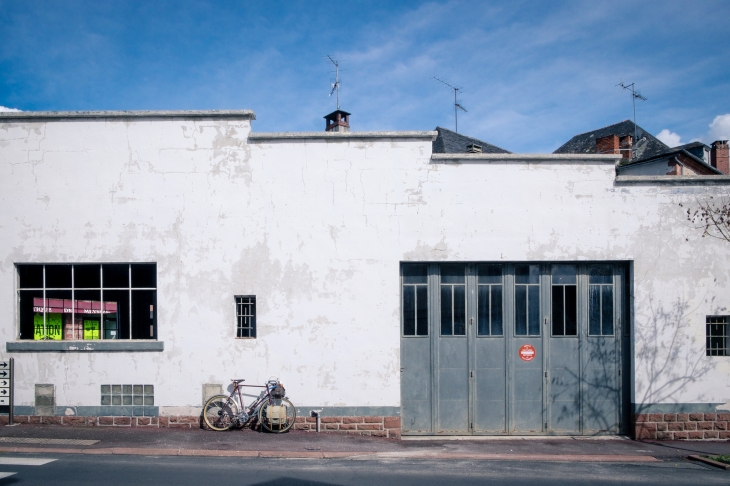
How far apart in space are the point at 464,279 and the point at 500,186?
6.40ft

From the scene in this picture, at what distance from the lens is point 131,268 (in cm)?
1060

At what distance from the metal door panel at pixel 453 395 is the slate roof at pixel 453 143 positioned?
30.4ft

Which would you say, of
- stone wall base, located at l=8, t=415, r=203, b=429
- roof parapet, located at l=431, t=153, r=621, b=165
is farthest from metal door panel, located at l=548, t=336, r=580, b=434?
stone wall base, located at l=8, t=415, r=203, b=429

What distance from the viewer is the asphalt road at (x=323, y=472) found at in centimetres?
757

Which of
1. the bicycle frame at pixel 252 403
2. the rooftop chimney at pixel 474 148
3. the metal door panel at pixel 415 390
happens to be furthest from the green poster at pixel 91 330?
the rooftop chimney at pixel 474 148

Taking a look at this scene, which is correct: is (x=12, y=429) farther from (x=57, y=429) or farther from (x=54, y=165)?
(x=54, y=165)

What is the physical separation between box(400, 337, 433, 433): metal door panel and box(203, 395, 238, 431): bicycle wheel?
3.24 metres

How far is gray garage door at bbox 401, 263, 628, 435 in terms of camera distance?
34.9 ft

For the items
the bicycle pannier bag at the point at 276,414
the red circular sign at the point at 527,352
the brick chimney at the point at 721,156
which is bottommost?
the bicycle pannier bag at the point at 276,414

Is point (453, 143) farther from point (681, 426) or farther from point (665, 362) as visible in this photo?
point (681, 426)

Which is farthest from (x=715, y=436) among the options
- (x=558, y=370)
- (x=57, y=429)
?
(x=57, y=429)

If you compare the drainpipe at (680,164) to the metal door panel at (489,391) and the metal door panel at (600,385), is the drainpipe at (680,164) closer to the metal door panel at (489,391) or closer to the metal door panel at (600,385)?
the metal door panel at (600,385)

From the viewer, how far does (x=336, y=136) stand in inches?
415

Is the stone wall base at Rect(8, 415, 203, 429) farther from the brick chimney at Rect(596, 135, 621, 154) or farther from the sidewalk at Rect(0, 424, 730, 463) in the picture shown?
the brick chimney at Rect(596, 135, 621, 154)
